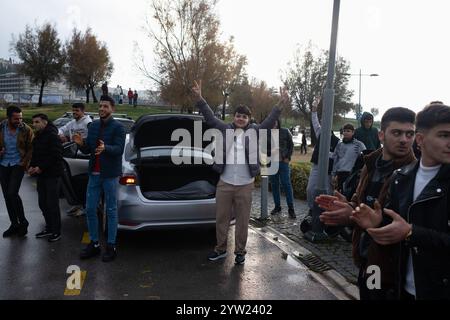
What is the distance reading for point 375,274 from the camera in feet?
7.32

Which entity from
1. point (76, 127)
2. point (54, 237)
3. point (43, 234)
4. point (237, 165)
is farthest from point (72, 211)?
point (237, 165)

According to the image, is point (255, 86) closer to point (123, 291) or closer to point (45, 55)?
point (45, 55)

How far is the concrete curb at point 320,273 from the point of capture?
4.05 m

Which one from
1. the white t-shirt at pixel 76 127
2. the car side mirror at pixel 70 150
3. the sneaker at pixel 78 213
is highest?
the white t-shirt at pixel 76 127

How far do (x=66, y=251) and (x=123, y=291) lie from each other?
159cm

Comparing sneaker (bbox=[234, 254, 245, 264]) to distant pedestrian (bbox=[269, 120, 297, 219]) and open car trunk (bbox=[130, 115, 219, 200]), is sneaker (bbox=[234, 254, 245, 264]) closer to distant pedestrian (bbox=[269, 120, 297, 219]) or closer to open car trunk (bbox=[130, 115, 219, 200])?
open car trunk (bbox=[130, 115, 219, 200])

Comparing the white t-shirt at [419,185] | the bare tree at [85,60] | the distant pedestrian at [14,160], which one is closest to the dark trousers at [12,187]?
the distant pedestrian at [14,160]

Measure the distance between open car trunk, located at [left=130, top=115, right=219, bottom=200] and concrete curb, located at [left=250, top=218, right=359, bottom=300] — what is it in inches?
52.1

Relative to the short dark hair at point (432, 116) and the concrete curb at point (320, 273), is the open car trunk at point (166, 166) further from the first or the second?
the short dark hair at point (432, 116)

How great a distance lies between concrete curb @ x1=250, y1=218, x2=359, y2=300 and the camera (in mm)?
4047

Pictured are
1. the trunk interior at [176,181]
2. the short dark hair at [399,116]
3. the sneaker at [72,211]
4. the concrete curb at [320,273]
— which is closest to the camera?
the short dark hair at [399,116]

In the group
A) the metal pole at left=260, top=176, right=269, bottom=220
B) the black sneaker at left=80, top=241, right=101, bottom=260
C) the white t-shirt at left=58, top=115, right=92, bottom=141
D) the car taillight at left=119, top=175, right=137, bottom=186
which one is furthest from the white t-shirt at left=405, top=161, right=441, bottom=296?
the white t-shirt at left=58, top=115, right=92, bottom=141

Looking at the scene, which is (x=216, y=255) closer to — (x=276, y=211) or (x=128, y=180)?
(x=128, y=180)

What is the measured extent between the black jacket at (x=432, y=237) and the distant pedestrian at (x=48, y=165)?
4.74m
